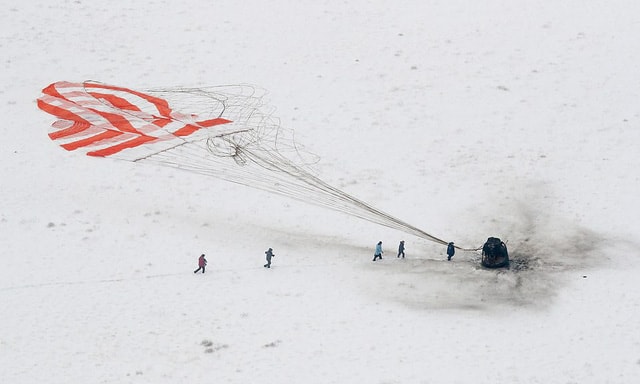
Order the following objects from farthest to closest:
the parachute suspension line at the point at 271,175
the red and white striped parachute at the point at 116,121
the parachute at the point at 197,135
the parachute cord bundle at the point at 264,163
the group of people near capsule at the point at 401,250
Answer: the red and white striped parachute at the point at 116,121 < the parachute at the point at 197,135 < the parachute cord bundle at the point at 264,163 < the parachute suspension line at the point at 271,175 < the group of people near capsule at the point at 401,250

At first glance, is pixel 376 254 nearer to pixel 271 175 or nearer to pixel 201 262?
pixel 201 262

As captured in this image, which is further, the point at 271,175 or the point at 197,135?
the point at 197,135

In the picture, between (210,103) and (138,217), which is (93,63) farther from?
(138,217)

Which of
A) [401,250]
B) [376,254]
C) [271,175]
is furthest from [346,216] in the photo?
[271,175]

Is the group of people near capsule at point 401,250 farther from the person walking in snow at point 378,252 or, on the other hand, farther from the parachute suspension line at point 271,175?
the parachute suspension line at point 271,175

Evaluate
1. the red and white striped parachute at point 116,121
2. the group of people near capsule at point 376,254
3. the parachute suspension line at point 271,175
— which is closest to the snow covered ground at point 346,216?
the group of people near capsule at point 376,254

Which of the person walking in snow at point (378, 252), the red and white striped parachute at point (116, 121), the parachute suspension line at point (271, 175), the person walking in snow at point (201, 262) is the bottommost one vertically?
the person walking in snow at point (201, 262)

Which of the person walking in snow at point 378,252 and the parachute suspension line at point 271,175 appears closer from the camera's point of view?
the person walking in snow at point 378,252
